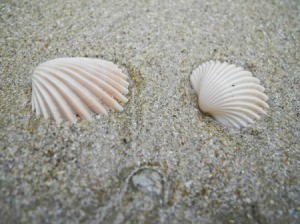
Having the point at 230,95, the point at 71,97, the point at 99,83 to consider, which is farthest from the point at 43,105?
the point at 230,95

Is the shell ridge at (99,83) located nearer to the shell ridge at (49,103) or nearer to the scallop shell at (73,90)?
the scallop shell at (73,90)

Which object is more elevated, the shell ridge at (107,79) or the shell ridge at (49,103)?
the shell ridge at (107,79)

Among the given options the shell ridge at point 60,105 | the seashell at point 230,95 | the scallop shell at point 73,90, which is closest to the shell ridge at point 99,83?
the scallop shell at point 73,90

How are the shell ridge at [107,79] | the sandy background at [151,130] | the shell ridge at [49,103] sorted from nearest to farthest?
the sandy background at [151,130], the shell ridge at [49,103], the shell ridge at [107,79]

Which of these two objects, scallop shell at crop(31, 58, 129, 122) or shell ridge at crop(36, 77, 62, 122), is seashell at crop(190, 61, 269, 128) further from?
shell ridge at crop(36, 77, 62, 122)

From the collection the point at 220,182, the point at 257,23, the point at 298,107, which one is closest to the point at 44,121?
the point at 220,182

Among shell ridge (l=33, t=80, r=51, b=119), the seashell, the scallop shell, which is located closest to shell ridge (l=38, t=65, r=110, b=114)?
the scallop shell

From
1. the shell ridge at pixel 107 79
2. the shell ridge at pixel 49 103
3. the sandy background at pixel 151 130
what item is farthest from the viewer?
the shell ridge at pixel 107 79

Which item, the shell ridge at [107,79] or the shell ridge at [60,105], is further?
the shell ridge at [107,79]

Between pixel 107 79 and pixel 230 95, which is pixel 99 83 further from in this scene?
pixel 230 95
